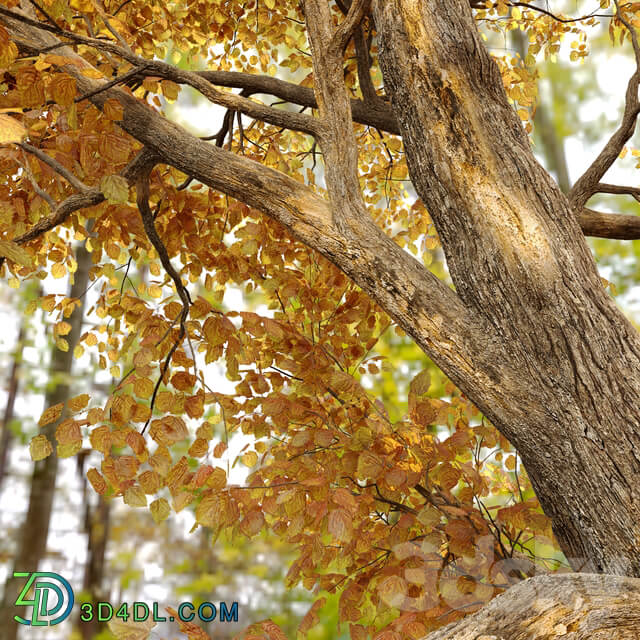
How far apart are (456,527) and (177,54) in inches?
137

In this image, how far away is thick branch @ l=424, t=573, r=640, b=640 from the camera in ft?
4.18

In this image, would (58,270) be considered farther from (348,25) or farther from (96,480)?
(348,25)

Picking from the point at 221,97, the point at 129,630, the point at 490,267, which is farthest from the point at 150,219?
the point at 129,630

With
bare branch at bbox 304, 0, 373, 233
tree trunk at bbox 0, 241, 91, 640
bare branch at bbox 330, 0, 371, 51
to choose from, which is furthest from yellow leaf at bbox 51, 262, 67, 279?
tree trunk at bbox 0, 241, 91, 640

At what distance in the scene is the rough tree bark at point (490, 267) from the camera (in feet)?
4.80

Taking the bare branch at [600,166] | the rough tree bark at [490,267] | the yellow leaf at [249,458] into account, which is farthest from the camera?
the yellow leaf at [249,458]

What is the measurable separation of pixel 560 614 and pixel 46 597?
20.7 feet

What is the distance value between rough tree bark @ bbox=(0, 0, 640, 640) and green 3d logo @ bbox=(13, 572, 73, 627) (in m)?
4.93

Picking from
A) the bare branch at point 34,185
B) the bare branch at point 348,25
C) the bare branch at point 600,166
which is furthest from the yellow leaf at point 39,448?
the bare branch at point 600,166

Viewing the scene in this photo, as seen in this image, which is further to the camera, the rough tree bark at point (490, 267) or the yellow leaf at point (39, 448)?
the yellow leaf at point (39, 448)

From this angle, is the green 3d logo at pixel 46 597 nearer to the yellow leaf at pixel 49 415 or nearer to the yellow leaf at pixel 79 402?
the yellow leaf at pixel 49 415

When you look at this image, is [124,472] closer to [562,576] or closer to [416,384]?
[416,384]

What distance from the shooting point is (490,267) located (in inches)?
65.5

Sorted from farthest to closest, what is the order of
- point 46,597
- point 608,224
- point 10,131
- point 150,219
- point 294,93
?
1. point 46,597
2. point 294,93
3. point 150,219
4. point 608,224
5. point 10,131
